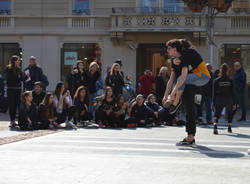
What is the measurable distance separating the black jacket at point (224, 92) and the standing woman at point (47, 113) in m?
3.93

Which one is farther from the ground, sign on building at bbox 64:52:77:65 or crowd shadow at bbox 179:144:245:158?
A: sign on building at bbox 64:52:77:65

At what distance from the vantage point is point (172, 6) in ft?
77.9

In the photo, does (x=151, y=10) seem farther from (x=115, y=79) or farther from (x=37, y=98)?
(x=37, y=98)

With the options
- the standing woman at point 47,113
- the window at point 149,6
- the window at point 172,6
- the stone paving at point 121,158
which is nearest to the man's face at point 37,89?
the standing woman at point 47,113

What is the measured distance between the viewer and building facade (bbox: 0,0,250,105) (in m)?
23.1

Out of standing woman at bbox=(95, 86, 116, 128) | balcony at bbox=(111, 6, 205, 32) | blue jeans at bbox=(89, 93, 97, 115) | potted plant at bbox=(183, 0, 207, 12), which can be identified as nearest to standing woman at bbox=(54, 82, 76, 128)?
standing woman at bbox=(95, 86, 116, 128)

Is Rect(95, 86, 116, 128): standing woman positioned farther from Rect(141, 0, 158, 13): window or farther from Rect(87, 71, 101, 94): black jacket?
Rect(141, 0, 158, 13): window

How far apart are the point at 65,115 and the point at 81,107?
0.66 metres

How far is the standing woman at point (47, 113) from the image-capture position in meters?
12.1

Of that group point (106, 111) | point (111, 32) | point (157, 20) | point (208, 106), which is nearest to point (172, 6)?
point (157, 20)

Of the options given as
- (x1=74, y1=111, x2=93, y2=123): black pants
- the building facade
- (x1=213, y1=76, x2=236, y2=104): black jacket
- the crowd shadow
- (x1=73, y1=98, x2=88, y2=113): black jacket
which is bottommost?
the crowd shadow

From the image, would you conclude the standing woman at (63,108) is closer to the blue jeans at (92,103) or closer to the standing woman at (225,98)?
the blue jeans at (92,103)

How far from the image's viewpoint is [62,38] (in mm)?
24828

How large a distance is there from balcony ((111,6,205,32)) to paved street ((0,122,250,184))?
12.7m
